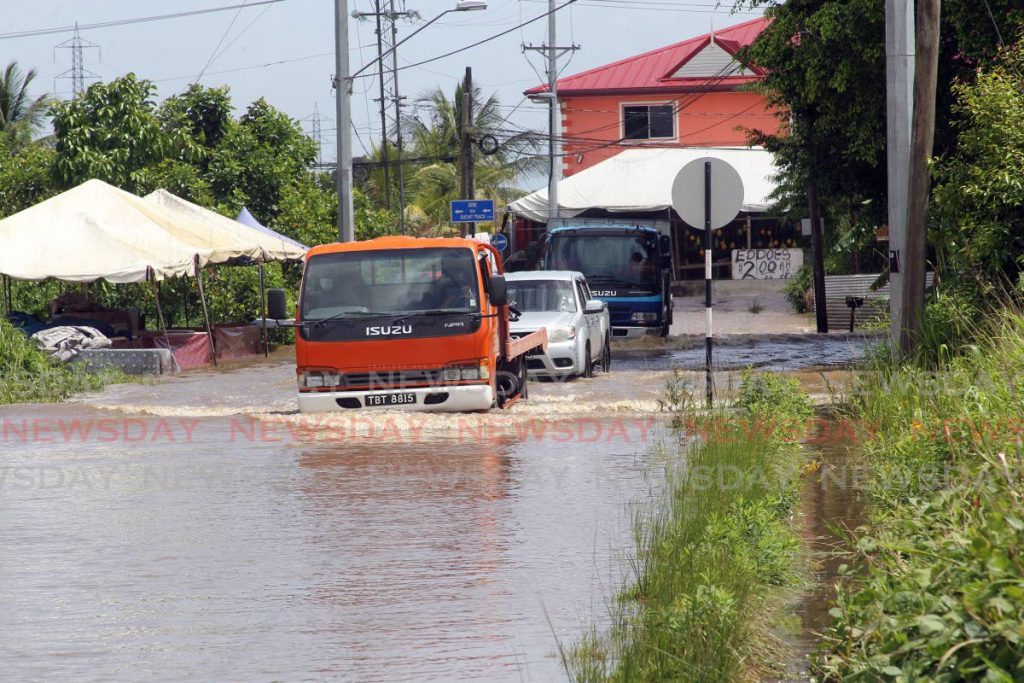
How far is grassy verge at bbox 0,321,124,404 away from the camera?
66.9 ft

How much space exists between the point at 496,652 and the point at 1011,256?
11.8m

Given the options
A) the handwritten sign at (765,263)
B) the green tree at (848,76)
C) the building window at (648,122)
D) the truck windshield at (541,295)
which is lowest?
the truck windshield at (541,295)

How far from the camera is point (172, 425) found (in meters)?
16.2

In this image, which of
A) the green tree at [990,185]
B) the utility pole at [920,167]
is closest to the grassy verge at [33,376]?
the utility pole at [920,167]

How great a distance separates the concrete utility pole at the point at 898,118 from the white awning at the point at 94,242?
13147 millimetres

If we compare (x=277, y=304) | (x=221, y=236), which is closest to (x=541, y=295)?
(x=277, y=304)

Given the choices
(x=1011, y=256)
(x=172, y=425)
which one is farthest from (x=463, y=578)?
(x=1011, y=256)

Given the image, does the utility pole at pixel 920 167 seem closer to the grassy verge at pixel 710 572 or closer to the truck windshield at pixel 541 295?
the grassy verge at pixel 710 572

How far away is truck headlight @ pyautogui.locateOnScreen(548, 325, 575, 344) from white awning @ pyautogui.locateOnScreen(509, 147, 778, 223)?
27864 millimetres

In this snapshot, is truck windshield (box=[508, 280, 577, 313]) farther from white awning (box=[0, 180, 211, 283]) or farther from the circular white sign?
white awning (box=[0, 180, 211, 283])

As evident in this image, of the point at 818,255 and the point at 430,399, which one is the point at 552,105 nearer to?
the point at 818,255

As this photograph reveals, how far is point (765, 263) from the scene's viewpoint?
5053cm

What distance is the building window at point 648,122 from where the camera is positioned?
192 feet

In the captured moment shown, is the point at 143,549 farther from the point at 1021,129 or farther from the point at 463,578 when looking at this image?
the point at 1021,129
